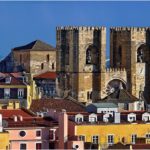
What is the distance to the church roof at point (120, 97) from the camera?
9325 cm

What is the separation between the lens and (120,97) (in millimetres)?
94188

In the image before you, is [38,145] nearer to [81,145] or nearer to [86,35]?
[81,145]

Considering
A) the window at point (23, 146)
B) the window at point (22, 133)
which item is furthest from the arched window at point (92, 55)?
the window at point (23, 146)

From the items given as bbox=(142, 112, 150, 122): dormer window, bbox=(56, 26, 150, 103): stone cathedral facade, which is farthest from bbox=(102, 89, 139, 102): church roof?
bbox=(142, 112, 150, 122): dormer window

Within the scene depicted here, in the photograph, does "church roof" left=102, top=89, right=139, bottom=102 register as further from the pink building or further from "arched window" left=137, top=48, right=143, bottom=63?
the pink building

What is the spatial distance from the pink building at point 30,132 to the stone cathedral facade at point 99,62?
33252mm

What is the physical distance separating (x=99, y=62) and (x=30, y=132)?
37743 millimetres

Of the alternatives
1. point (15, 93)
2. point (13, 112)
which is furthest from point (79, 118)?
point (15, 93)

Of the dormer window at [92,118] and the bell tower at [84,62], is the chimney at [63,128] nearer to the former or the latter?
the dormer window at [92,118]

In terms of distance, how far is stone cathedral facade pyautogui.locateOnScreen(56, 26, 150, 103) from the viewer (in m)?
99.9

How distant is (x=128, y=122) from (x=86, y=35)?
1305 inches

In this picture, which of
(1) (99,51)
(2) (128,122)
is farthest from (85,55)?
(2) (128,122)

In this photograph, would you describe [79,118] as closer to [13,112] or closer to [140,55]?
[13,112]

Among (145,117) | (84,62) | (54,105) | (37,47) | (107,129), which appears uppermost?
(37,47)
